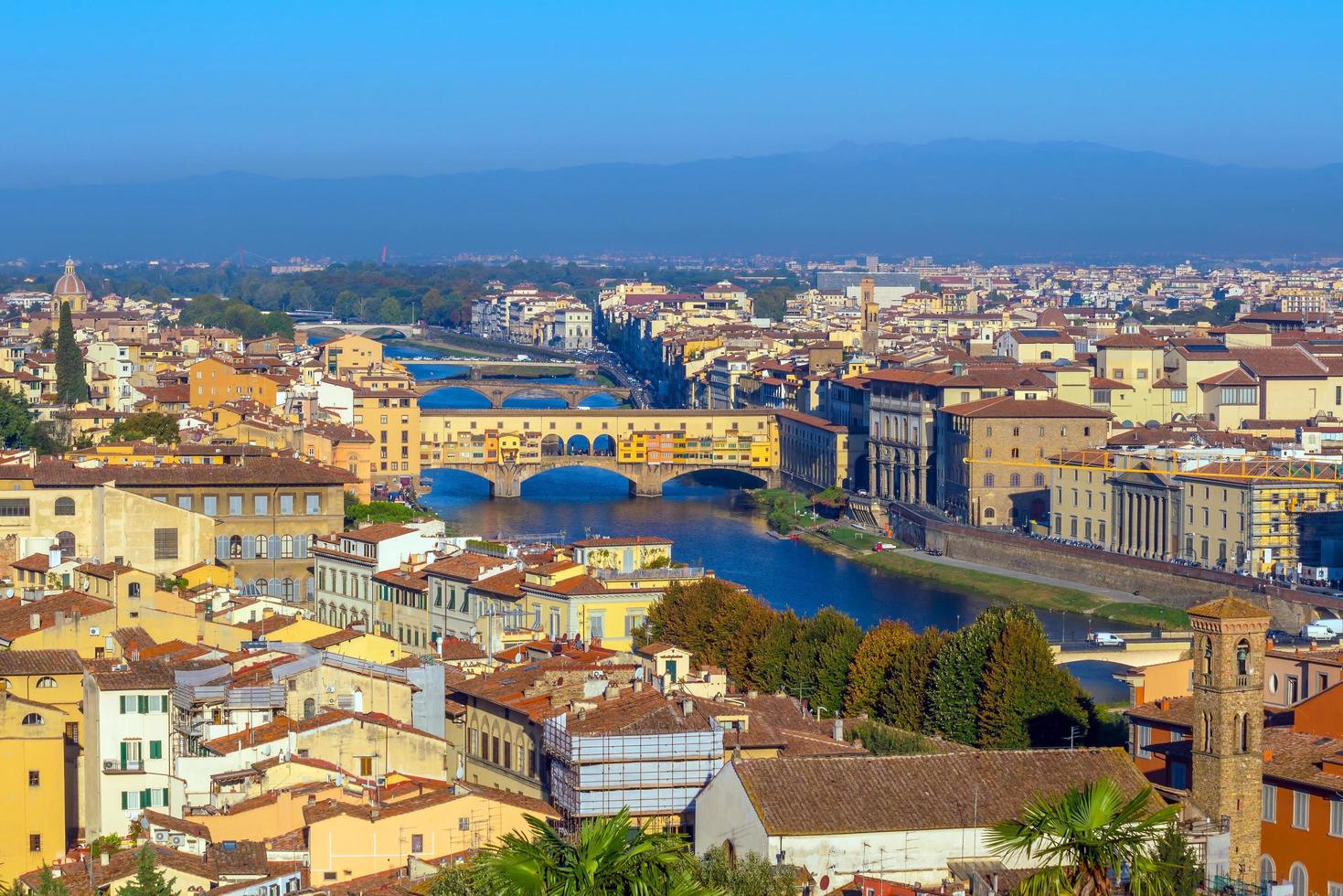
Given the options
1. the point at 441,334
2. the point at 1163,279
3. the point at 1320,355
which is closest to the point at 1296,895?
the point at 1320,355

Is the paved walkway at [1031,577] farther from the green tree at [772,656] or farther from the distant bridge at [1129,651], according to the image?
the green tree at [772,656]

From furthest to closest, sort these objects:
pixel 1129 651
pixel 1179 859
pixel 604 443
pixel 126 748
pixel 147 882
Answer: pixel 604 443 < pixel 1129 651 < pixel 126 748 < pixel 1179 859 < pixel 147 882

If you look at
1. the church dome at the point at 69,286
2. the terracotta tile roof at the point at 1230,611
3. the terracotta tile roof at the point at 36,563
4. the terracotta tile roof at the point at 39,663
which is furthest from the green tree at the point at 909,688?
the church dome at the point at 69,286

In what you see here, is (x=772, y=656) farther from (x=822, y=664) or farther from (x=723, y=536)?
(x=723, y=536)

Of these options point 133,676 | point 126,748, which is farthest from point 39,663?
point 126,748

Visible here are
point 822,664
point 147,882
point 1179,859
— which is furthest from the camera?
point 822,664

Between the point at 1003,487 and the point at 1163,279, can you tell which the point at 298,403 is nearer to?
the point at 1003,487

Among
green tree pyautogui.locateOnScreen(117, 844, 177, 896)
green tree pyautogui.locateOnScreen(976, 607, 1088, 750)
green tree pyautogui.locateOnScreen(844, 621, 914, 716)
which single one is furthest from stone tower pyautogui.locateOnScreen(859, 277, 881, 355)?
green tree pyautogui.locateOnScreen(117, 844, 177, 896)
